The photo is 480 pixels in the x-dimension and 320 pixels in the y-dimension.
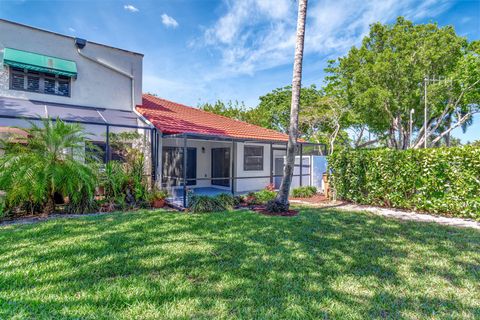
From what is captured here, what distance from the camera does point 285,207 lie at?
9.65m

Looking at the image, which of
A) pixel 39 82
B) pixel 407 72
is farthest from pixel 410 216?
pixel 407 72

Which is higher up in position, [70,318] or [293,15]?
[293,15]

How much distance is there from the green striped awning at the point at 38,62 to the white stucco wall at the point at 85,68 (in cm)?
31

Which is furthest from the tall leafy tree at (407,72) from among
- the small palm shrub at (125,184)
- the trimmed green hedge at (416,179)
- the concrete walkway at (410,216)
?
the small palm shrub at (125,184)

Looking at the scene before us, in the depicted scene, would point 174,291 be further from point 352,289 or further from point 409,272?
point 409,272

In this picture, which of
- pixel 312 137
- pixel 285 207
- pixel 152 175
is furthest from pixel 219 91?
pixel 285 207

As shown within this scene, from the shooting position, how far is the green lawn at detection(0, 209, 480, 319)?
3.44 m

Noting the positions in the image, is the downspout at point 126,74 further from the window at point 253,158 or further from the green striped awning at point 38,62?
the window at point 253,158

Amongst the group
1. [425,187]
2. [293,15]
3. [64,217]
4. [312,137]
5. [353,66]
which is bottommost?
[64,217]

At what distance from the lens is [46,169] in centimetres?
850

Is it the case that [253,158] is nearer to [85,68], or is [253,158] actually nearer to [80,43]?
[85,68]

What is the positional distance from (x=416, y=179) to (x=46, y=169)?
1296 cm

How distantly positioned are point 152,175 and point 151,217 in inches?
173

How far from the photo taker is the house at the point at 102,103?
38.9 ft
